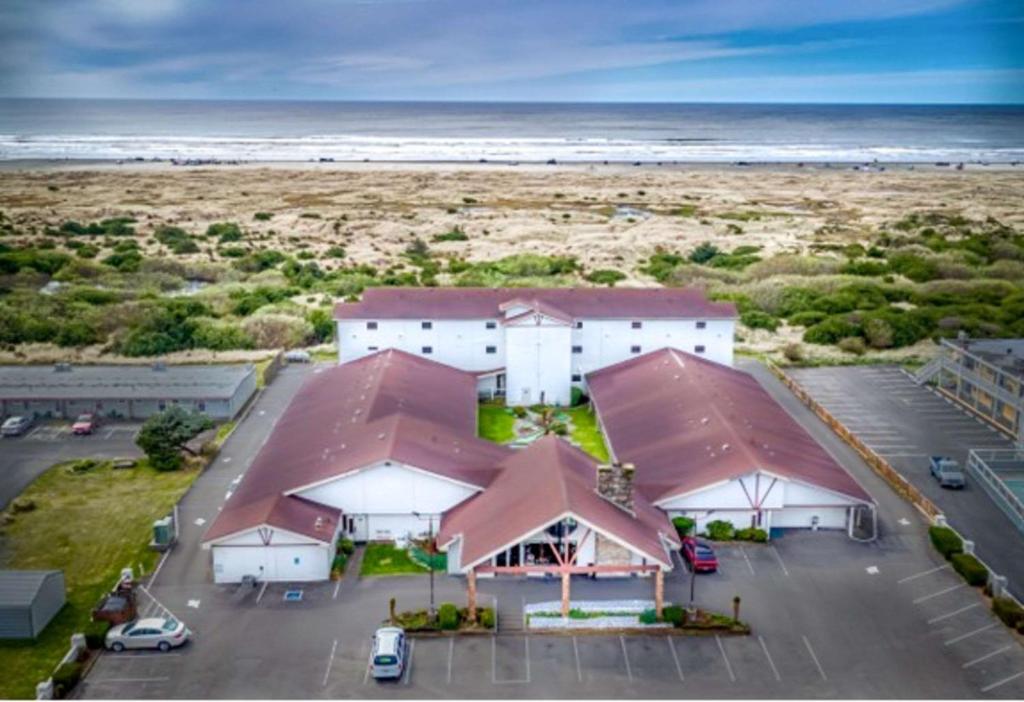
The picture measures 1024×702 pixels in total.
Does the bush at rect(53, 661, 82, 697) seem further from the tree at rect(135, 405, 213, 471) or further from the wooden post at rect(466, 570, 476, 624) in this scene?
the tree at rect(135, 405, 213, 471)

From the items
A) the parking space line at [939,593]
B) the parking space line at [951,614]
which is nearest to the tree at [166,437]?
the parking space line at [939,593]

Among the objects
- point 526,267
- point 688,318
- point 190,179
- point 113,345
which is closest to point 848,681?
point 688,318

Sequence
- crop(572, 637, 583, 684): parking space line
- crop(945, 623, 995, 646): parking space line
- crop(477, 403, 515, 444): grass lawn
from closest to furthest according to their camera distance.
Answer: crop(572, 637, 583, 684): parking space line < crop(945, 623, 995, 646): parking space line < crop(477, 403, 515, 444): grass lawn

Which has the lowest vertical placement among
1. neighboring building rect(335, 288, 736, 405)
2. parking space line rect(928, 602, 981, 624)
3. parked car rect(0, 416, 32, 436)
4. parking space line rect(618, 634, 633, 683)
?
parking space line rect(618, 634, 633, 683)

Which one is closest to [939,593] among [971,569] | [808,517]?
[971,569]

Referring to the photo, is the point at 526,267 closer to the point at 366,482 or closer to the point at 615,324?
the point at 615,324

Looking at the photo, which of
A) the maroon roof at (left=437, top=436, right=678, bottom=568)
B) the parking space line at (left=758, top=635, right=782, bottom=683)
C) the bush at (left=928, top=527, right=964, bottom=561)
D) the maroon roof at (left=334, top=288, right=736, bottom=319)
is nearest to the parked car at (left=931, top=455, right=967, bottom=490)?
the bush at (left=928, top=527, right=964, bottom=561)

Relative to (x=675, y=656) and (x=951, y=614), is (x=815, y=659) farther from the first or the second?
(x=951, y=614)
